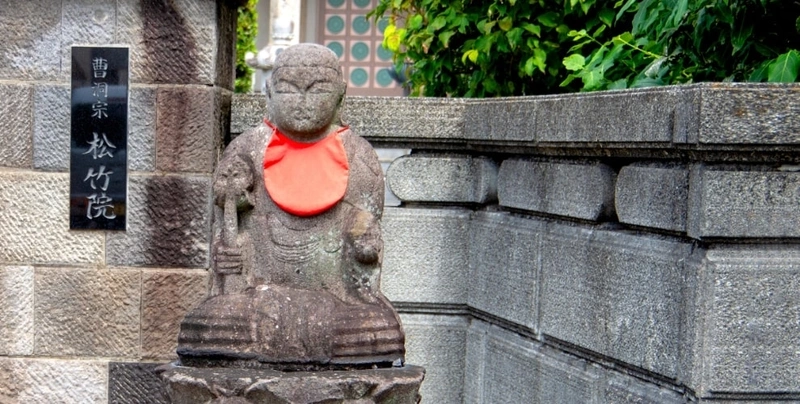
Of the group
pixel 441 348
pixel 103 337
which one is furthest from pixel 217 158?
pixel 441 348

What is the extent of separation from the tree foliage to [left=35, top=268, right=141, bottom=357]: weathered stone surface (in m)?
2.39

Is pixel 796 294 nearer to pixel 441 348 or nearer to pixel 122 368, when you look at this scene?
pixel 441 348

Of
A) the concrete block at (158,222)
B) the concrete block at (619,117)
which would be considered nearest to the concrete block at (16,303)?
the concrete block at (158,222)

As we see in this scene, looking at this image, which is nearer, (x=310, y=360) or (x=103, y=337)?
(x=310, y=360)

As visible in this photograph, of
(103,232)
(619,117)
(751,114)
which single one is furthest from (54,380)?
(751,114)

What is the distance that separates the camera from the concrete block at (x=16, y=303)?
5953mm

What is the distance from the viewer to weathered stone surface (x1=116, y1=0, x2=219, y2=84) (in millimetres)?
5914

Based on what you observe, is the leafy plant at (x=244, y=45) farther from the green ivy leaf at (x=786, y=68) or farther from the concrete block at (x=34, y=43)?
the green ivy leaf at (x=786, y=68)

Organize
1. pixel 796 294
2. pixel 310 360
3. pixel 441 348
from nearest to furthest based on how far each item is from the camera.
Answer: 1. pixel 796 294
2. pixel 310 360
3. pixel 441 348

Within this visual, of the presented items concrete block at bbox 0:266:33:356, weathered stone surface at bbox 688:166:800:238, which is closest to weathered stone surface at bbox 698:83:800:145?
weathered stone surface at bbox 688:166:800:238

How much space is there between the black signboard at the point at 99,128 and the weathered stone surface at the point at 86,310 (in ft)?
1.03

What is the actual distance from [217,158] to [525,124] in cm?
158

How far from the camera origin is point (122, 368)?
236 inches

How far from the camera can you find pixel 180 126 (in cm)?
593
